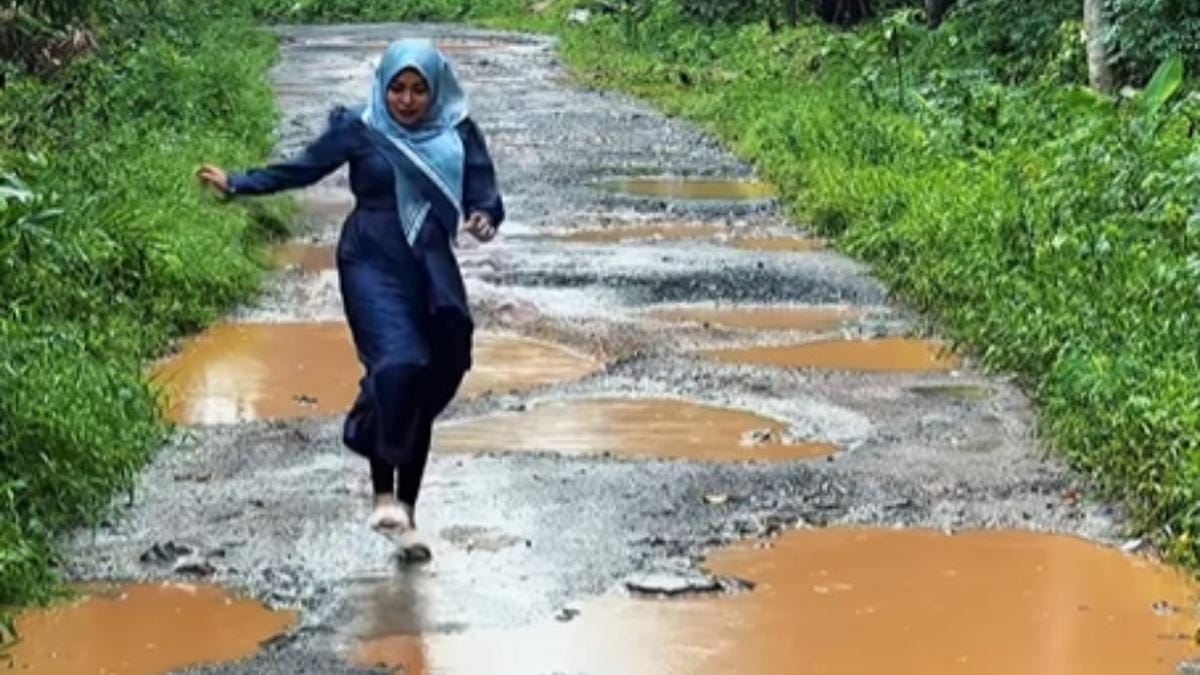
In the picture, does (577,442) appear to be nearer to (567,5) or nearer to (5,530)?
(5,530)

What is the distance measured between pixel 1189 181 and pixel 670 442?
3300 mm

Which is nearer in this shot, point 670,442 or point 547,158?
point 670,442

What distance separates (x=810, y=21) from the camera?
2819 centimetres

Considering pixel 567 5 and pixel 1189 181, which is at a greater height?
pixel 1189 181

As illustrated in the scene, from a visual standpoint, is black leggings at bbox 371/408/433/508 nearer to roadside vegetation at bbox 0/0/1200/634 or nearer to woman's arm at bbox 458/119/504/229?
woman's arm at bbox 458/119/504/229

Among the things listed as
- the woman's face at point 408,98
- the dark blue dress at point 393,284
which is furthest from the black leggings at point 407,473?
the woman's face at point 408,98

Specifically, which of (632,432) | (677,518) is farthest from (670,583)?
(632,432)

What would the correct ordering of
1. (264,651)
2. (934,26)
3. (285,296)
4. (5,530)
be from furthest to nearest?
1. (934,26)
2. (285,296)
3. (5,530)
4. (264,651)

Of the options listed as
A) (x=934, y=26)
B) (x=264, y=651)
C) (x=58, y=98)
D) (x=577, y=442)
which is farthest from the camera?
(x=934, y=26)

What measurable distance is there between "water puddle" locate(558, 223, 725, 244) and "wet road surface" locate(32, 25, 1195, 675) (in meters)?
1.89

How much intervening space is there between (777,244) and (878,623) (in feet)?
24.2

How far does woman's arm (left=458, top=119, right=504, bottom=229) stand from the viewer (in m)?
6.18

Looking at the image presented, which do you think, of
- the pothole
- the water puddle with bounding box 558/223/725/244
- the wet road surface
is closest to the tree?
the water puddle with bounding box 558/223/725/244

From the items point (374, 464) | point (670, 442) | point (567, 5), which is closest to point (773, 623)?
point (374, 464)
